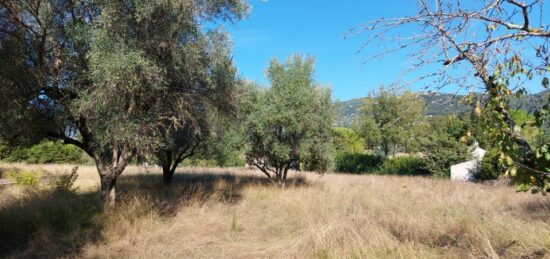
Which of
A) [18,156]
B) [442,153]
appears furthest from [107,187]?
[18,156]

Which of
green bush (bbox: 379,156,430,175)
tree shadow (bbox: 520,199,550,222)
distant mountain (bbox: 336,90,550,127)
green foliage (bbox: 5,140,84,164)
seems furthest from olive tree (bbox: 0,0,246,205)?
green foliage (bbox: 5,140,84,164)

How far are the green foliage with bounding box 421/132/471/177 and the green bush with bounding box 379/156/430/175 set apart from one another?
1308mm

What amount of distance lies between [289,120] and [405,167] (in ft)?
48.1

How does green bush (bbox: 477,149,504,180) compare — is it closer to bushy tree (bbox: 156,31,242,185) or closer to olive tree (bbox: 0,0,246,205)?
bushy tree (bbox: 156,31,242,185)

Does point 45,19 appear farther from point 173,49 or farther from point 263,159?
point 263,159

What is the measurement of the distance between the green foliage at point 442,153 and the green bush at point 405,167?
1308 millimetres

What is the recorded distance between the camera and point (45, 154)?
3038cm

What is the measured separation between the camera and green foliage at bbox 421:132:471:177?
76.5ft

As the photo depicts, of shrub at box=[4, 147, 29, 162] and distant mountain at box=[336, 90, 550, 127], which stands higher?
shrub at box=[4, 147, 29, 162]

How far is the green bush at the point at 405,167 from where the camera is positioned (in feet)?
86.1

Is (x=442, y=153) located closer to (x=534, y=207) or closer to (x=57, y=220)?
(x=534, y=207)

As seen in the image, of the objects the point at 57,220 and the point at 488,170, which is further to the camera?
the point at 488,170

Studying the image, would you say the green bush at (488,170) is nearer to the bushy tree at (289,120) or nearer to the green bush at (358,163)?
the green bush at (358,163)

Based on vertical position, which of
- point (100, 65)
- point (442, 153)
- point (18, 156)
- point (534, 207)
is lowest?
point (534, 207)
